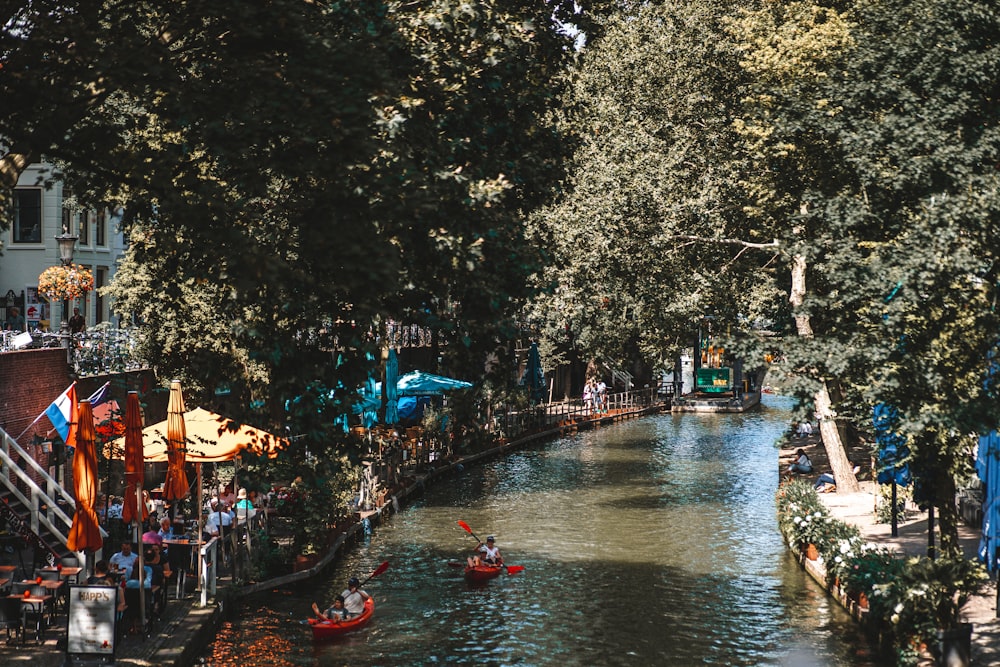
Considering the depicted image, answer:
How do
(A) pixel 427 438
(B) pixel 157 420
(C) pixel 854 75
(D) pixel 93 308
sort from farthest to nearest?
(D) pixel 93 308, (A) pixel 427 438, (B) pixel 157 420, (C) pixel 854 75

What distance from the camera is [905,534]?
26547 millimetres

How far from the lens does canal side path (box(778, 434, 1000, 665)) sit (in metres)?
17.7

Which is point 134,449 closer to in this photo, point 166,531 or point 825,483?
point 166,531

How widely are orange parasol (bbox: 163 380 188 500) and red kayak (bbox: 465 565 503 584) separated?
25.3 ft

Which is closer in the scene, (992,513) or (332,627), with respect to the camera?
(992,513)

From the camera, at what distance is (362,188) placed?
43.7 ft

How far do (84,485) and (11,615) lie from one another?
227 cm

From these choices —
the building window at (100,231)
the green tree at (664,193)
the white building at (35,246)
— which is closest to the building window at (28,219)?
the white building at (35,246)

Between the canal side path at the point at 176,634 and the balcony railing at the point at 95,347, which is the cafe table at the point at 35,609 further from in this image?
the balcony railing at the point at 95,347

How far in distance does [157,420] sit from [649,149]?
20153 mm

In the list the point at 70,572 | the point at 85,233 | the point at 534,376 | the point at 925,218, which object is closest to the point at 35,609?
the point at 70,572

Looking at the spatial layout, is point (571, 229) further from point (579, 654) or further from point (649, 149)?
point (579, 654)

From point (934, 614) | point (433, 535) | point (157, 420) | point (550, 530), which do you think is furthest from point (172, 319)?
point (934, 614)

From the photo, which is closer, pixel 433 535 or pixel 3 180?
pixel 3 180
